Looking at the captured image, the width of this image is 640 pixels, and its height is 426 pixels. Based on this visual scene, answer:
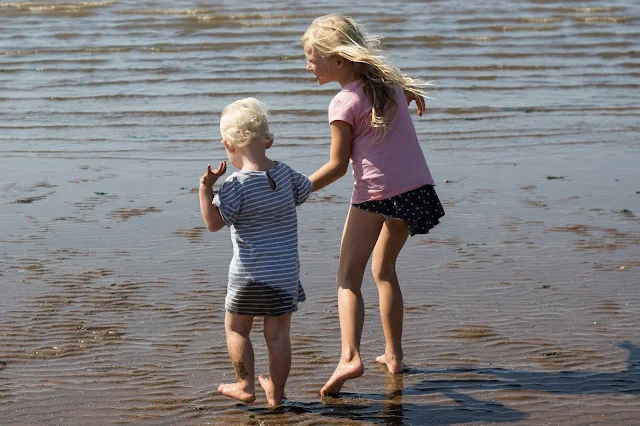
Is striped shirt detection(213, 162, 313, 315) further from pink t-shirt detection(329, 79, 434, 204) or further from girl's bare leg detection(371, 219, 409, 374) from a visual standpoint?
girl's bare leg detection(371, 219, 409, 374)

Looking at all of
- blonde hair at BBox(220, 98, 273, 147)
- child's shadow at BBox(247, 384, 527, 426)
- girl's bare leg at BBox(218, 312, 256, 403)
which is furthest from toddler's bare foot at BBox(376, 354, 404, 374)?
blonde hair at BBox(220, 98, 273, 147)

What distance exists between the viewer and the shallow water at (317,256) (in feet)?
14.0

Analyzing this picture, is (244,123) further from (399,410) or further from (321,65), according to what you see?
(399,410)

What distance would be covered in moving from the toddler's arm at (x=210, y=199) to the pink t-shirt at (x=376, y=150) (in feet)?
1.93

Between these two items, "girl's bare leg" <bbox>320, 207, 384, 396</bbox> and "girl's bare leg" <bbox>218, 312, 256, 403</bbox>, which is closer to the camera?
"girl's bare leg" <bbox>218, 312, 256, 403</bbox>

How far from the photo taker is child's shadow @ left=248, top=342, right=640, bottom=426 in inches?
159

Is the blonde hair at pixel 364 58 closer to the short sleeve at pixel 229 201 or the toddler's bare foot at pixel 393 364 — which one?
the short sleeve at pixel 229 201

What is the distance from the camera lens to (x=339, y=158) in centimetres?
421

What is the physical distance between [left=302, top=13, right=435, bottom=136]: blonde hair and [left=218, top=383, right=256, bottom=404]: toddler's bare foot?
113 cm

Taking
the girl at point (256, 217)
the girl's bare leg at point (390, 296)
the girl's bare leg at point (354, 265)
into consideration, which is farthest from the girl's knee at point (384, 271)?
the girl at point (256, 217)

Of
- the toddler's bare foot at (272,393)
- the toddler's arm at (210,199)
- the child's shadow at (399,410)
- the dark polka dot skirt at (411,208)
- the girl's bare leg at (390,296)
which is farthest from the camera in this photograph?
the girl's bare leg at (390,296)

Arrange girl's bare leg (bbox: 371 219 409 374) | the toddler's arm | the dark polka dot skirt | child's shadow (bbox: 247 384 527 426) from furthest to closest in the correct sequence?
girl's bare leg (bbox: 371 219 409 374)
the dark polka dot skirt
child's shadow (bbox: 247 384 527 426)
the toddler's arm

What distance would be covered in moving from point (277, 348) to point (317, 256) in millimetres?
2405

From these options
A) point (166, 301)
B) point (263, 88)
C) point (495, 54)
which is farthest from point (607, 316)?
point (495, 54)
